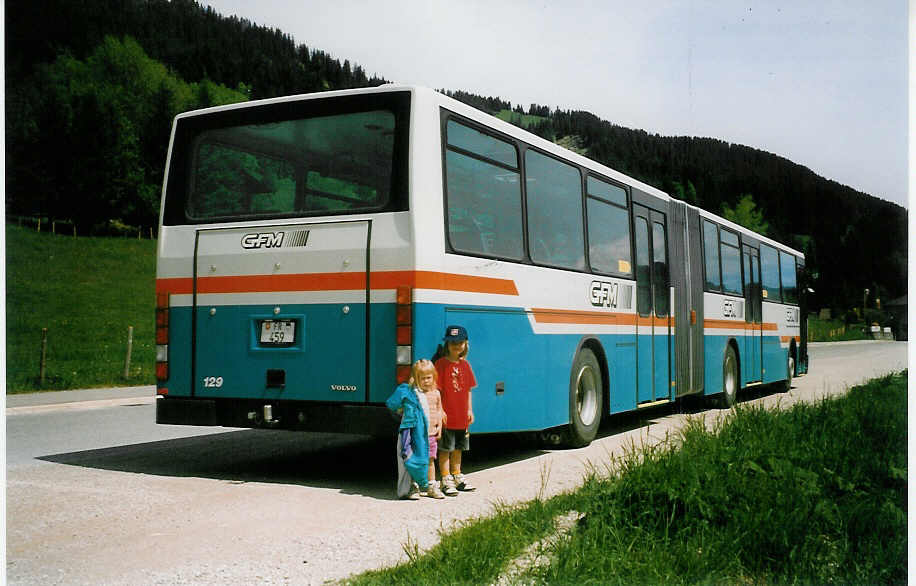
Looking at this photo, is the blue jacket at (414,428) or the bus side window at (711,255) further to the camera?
the bus side window at (711,255)

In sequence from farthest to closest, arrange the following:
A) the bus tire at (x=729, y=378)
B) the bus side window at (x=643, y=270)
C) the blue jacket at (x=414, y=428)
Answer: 1. the bus tire at (x=729, y=378)
2. the bus side window at (x=643, y=270)
3. the blue jacket at (x=414, y=428)

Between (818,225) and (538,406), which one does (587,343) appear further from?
(818,225)

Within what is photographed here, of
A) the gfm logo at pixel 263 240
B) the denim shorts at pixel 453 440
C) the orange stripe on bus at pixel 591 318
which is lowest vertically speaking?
the denim shorts at pixel 453 440

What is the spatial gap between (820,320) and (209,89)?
15.5 m

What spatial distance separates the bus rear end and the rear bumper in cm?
1

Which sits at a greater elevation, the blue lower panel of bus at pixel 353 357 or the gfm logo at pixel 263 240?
the gfm logo at pixel 263 240

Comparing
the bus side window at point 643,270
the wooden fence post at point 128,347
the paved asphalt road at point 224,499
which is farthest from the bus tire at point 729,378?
the wooden fence post at point 128,347

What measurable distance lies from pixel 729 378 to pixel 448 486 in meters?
9.81

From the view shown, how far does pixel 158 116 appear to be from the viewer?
11406mm

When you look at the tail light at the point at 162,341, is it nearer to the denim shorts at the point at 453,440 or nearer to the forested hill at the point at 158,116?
the forested hill at the point at 158,116

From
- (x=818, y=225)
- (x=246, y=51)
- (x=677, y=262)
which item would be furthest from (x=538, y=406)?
(x=818, y=225)

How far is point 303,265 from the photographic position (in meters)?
7.85

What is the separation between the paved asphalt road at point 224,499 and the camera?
525cm

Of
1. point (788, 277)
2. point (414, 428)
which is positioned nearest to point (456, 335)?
point (414, 428)
